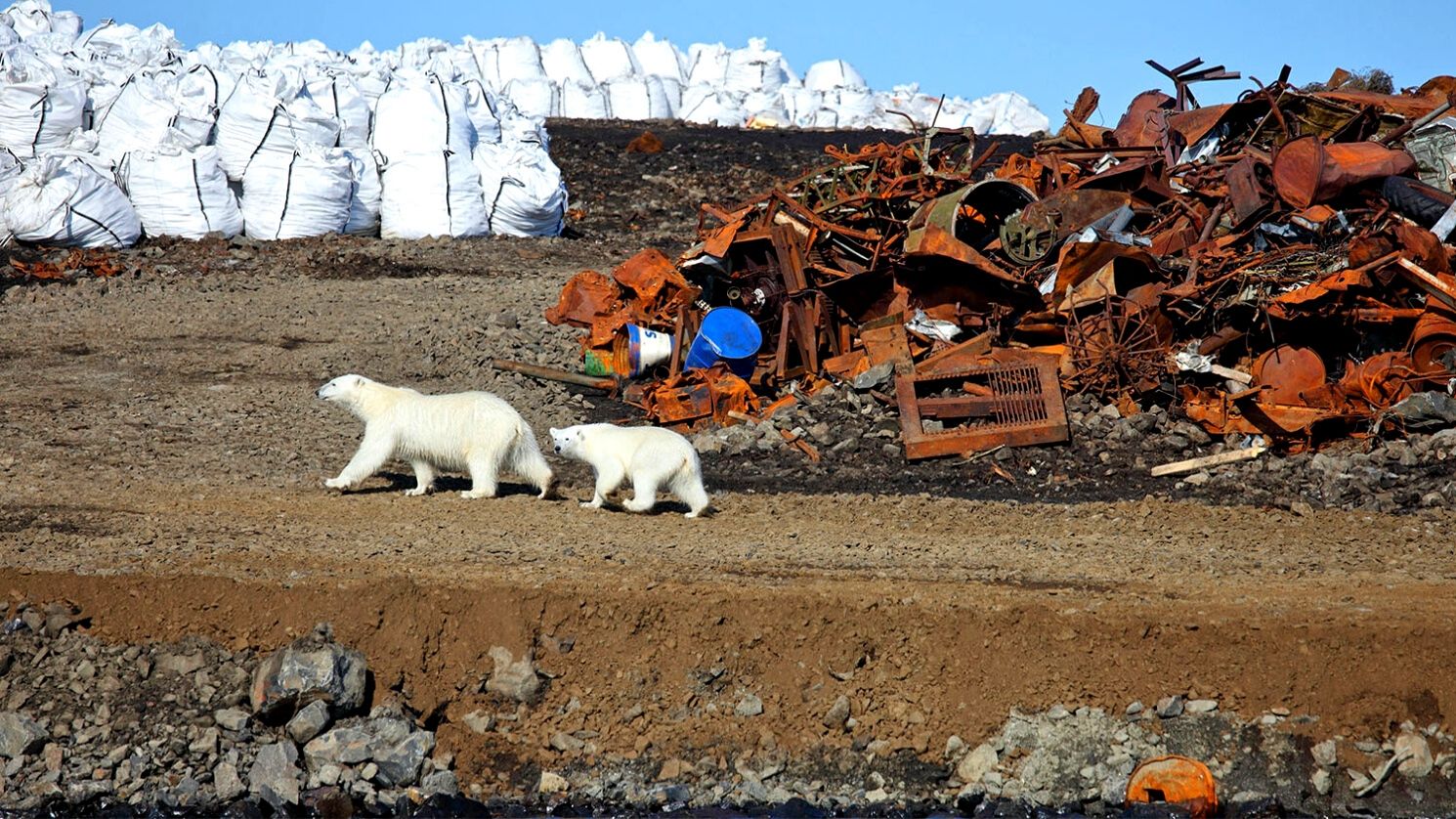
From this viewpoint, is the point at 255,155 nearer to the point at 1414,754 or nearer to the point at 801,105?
the point at 1414,754

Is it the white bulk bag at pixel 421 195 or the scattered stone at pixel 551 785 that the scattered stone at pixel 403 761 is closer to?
the scattered stone at pixel 551 785

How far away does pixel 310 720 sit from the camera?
6.66m

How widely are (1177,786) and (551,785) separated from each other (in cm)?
284

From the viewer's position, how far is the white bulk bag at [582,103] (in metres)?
33.2

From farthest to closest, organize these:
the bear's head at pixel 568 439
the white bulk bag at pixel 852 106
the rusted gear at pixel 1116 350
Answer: the white bulk bag at pixel 852 106 → the rusted gear at pixel 1116 350 → the bear's head at pixel 568 439

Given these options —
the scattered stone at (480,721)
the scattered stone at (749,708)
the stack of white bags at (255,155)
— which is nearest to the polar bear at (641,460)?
the scattered stone at (749,708)

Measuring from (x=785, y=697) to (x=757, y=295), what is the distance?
20.7 feet

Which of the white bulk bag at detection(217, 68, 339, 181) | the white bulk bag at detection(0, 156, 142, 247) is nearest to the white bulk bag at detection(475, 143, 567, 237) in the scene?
the white bulk bag at detection(217, 68, 339, 181)

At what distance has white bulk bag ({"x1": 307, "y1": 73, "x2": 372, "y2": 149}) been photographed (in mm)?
20234

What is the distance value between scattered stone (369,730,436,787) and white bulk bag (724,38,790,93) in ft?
97.9

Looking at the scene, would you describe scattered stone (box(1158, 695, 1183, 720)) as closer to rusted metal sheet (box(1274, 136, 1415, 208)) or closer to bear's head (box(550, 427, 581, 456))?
bear's head (box(550, 427, 581, 456))

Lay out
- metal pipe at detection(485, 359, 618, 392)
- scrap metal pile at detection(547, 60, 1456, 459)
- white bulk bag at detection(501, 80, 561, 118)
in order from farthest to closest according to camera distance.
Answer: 1. white bulk bag at detection(501, 80, 561, 118)
2. metal pipe at detection(485, 359, 618, 392)
3. scrap metal pile at detection(547, 60, 1456, 459)

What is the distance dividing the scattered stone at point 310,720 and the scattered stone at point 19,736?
1109mm

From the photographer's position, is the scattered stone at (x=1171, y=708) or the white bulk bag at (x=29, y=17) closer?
the scattered stone at (x=1171, y=708)
